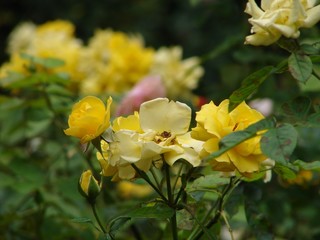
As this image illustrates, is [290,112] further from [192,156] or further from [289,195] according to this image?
[289,195]

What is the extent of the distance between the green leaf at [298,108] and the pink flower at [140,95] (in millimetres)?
813

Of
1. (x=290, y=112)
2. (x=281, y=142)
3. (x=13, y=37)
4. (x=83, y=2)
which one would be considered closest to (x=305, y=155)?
(x=290, y=112)

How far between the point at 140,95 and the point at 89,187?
904 millimetres

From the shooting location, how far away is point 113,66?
2.16 metres

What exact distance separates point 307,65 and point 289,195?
35.3 inches

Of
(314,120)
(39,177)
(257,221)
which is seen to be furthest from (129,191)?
(314,120)

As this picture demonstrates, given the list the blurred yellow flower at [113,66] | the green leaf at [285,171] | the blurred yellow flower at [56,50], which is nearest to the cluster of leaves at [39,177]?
the blurred yellow flower at [56,50]

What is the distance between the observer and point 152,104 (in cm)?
88

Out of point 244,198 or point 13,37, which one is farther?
point 13,37

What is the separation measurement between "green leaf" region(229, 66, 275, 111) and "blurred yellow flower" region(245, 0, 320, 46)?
0.04 metres

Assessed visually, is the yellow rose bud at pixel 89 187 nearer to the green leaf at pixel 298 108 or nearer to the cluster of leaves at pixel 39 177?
the green leaf at pixel 298 108

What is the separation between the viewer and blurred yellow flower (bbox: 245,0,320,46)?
0.88 m

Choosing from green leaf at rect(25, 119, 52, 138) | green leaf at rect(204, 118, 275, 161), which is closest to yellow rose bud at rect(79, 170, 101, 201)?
green leaf at rect(204, 118, 275, 161)

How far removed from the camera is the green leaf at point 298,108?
0.89 m
